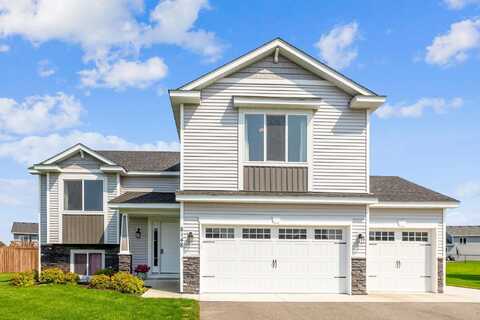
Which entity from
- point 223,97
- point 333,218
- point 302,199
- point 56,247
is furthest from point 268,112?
point 56,247

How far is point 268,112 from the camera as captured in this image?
15680 millimetres

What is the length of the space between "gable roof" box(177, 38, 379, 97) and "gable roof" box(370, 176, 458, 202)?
3.77 m

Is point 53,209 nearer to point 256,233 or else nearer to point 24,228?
point 256,233

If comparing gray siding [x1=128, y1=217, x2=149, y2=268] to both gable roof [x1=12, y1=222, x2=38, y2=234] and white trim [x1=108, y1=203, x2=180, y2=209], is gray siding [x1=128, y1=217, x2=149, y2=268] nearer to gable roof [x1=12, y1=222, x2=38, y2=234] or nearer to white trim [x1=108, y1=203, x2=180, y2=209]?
white trim [x1=108, y1=203, x2=180, y2=209]

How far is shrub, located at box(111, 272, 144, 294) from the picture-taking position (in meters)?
14.8

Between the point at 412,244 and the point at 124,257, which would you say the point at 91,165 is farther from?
the point at 412,244

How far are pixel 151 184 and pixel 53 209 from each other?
4038 millimetres

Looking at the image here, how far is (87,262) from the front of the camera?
19766 millimetres

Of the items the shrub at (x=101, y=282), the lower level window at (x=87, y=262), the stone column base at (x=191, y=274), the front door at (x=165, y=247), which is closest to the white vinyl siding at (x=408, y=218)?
the stone column base at (x=191, y=274)

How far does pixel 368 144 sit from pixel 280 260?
4746 millimetres

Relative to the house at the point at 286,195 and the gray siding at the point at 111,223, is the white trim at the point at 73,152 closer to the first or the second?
the gray siding at the point at 111,223

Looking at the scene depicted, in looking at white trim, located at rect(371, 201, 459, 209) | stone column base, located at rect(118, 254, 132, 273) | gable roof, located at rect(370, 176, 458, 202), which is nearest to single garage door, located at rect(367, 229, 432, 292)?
white trim, located at rect(371, 201, 459, 209)

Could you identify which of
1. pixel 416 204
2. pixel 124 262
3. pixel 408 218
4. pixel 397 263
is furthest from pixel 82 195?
pixel 416 204

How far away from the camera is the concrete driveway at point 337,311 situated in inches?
447
